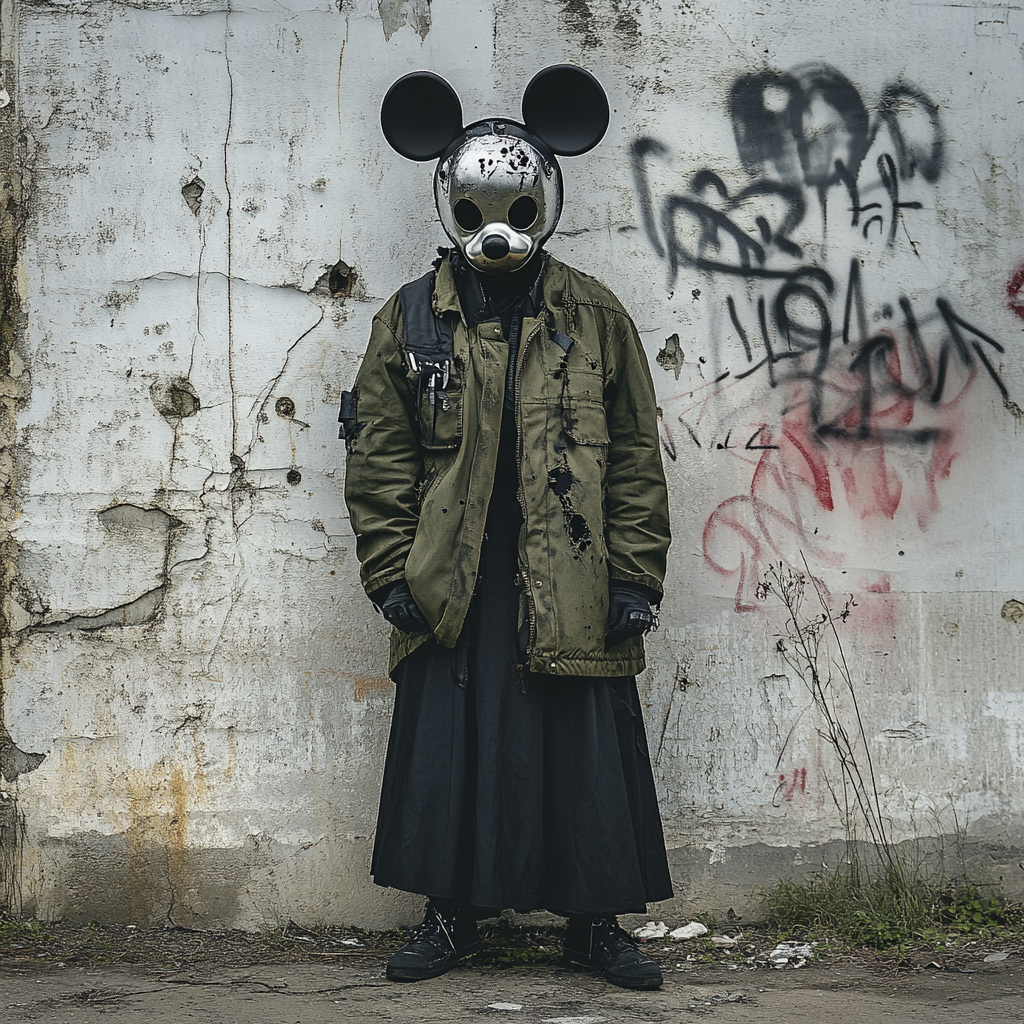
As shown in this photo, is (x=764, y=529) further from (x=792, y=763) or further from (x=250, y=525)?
(x=250, y=525)

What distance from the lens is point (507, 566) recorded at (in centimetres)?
280

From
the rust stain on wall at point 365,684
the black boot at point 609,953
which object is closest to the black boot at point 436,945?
the black boot at point 609,953

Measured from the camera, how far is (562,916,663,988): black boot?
2.73 m

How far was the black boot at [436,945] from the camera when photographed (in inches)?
109

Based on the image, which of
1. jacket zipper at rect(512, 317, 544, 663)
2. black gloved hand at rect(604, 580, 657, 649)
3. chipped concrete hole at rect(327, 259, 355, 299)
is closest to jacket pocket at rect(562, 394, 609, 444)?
jacket zipper at rect(512, 317, 544, 663)

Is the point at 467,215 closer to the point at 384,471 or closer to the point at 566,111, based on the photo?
the point at 566,111

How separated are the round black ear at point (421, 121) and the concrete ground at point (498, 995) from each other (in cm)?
218

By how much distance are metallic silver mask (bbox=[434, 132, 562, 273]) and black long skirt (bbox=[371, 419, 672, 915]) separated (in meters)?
0.47

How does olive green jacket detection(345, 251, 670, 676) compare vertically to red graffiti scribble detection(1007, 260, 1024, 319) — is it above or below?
below

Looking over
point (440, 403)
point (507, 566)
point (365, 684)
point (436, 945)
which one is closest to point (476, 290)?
A: point (440, 403)

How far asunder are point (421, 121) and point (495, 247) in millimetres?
485

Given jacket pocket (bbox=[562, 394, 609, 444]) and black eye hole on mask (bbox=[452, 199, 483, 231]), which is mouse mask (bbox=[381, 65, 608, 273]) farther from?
jacket pocket (bbox=[562, 394, 609, 444])

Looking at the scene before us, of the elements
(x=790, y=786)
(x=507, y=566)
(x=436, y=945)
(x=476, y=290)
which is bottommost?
(x=436, y=945)

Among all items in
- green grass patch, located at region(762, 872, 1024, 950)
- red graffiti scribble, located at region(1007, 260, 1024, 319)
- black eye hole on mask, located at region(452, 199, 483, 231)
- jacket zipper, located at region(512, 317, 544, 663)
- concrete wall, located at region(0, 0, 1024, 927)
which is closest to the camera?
jacket zipper, located at region(512, 317, 544, 663)
